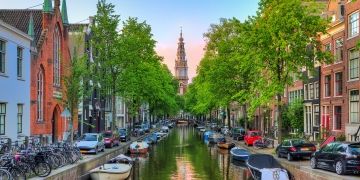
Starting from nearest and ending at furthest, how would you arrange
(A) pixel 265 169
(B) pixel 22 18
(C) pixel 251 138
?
(A) pixel 265 169
(B) pixel 22 18
(C) pixel 251 138

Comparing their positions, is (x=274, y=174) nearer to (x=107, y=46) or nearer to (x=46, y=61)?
(x=46, y=61)

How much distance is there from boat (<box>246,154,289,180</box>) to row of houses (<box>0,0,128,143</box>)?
18.2 metres

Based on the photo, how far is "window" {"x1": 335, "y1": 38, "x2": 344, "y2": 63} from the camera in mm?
50719

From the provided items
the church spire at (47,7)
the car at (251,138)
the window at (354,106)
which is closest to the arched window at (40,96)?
the church spire at (47,7)

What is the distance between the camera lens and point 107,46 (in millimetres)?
63188

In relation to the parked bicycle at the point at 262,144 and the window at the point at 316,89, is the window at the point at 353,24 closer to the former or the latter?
the window at the point at 316,89

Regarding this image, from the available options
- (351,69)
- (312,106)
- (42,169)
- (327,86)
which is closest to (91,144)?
(42,169)

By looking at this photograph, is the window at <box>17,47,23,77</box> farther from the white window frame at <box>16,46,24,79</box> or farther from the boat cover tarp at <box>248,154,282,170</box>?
the boat cover tarp at <box>248,154,282,170</box>

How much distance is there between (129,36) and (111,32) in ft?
10.9

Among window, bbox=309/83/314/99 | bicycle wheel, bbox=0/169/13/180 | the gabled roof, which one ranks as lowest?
bicycle wheel, bbox=0/169/13/180

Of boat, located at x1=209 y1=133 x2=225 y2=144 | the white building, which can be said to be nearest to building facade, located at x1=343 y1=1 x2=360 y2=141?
boat, located at x1=209 y1=133 x2=225 y2=144

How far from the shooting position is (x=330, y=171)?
1212 inches

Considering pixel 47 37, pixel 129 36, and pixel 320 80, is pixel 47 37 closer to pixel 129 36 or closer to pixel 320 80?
pixel 129 36

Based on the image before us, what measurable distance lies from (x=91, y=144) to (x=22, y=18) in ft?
56.2
